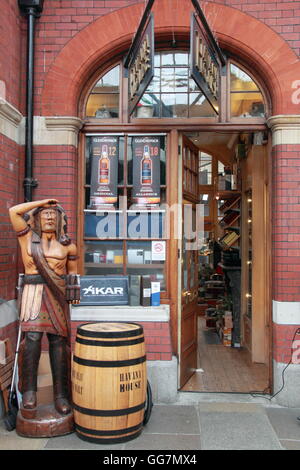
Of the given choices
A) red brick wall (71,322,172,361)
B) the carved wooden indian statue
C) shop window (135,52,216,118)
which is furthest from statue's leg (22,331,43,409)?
shop window (135,52,216,118)

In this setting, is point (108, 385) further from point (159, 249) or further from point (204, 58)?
point (204, 58)

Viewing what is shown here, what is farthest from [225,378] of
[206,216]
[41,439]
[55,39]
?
[206,216]

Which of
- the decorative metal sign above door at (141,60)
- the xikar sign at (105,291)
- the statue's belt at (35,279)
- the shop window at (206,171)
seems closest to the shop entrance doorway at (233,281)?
the xikar sign at (105,291)

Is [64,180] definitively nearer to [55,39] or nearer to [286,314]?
[55,39]

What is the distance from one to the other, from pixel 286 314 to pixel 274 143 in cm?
192

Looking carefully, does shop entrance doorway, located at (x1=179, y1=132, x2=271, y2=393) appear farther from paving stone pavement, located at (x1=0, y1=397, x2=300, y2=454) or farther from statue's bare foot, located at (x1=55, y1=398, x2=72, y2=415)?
statue's bare foot, located at (x1=55, y1=398, x2=72, y2=415)

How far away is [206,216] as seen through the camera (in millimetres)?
Result: 13062

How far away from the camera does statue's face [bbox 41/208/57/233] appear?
13.4ft

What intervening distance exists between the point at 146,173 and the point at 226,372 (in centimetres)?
290

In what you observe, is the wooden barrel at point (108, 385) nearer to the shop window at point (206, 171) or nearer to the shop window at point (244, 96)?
the shop window at point (244, 96)

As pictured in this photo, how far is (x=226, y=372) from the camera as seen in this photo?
241 inches

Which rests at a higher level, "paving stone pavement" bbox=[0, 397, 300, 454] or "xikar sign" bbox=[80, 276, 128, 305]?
"xikar sign" bbox=[80, 276, 128, 305]

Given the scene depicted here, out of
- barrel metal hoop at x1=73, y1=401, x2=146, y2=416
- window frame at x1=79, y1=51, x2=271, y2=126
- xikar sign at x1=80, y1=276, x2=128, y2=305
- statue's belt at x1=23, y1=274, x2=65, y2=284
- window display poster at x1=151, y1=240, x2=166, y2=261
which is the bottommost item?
barrel metal hoop at x1=73, y1=401, x2=146, y2=416

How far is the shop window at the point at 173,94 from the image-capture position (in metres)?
5.46
